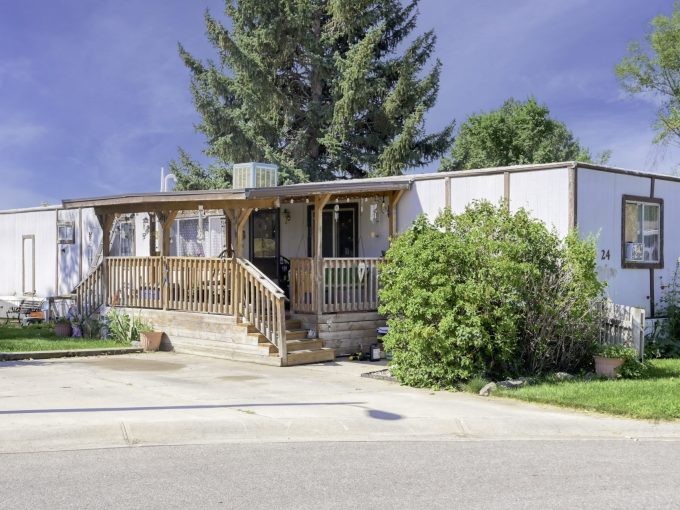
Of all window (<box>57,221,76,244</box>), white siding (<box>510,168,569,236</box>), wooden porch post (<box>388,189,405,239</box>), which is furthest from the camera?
window (<box>57,221,76,244</box>)

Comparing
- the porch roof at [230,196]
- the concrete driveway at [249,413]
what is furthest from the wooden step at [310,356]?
the porch roof at [230,196]

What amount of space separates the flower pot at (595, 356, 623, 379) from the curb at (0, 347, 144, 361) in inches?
342

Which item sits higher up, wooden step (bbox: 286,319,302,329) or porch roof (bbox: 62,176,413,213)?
porch roof (bbox: 62,176,413,213)

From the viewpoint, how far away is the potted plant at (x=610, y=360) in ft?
38.3

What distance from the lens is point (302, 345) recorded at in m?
13.7

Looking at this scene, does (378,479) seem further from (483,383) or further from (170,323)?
(170,323)

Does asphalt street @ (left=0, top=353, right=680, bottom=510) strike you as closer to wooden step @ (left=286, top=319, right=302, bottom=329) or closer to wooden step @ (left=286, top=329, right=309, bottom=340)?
wooden step @ (left=286, top=329, right=309, bottom=340)

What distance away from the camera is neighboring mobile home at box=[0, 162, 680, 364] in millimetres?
13523

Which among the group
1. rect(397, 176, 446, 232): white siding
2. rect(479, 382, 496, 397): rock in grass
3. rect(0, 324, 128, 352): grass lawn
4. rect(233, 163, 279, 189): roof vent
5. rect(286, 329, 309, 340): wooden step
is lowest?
rect(479, 382, 496, 397): rock in grass

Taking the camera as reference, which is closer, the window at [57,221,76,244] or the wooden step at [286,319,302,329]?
the wooden step at [286,319,302,329]

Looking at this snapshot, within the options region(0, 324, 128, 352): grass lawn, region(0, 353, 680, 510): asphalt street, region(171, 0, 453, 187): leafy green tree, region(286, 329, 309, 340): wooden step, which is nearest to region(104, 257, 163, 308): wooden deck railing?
region(0, 324, 128, 352): grass lawn

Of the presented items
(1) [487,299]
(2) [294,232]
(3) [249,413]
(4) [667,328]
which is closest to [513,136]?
(2) [294,232]

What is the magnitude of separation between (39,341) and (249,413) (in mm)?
8661

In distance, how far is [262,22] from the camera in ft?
102
